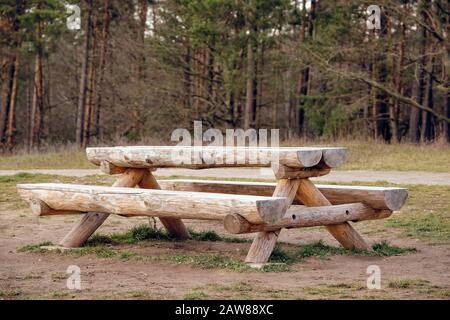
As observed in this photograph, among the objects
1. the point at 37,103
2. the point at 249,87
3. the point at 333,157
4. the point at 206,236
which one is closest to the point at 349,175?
the point at 206,236

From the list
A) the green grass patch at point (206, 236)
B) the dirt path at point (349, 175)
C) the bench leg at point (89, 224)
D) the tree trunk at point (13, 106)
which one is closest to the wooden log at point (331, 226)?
the green grass patch at point (206, 236)

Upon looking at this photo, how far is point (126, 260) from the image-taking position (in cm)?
797

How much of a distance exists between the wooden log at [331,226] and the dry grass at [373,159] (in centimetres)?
818

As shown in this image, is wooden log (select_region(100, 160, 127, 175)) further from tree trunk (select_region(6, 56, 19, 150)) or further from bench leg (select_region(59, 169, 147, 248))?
tree trunk (select_region(6, 56, 19, 150))

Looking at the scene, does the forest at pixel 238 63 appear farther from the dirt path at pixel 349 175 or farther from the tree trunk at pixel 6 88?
the dirt path at pixel 349 175

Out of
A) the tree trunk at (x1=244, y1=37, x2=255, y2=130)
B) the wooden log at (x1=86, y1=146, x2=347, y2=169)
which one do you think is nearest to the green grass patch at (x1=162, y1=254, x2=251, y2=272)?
the wooden log at (x1=86, y1=146, x2=347, y2=169)

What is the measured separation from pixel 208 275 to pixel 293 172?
126cm

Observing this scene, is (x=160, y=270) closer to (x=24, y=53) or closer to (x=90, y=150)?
(x=90, y=150)

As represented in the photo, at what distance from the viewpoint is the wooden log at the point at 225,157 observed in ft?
24.2

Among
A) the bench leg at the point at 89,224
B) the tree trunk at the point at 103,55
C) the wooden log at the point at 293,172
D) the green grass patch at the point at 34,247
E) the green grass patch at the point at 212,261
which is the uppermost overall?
the tree trunk at the point at 103,55

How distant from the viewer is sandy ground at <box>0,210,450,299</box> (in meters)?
6.16

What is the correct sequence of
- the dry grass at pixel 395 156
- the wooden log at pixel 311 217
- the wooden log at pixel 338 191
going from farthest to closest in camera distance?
the dry grass at pixel 395 156 < the wooden log at pixel 338 191 < the wooden log at pixel 311 217

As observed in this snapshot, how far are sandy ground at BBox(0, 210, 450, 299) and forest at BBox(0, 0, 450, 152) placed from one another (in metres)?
17.6
